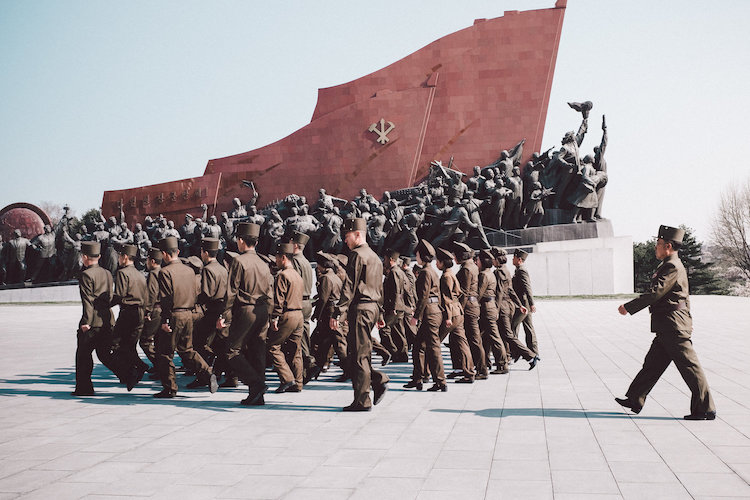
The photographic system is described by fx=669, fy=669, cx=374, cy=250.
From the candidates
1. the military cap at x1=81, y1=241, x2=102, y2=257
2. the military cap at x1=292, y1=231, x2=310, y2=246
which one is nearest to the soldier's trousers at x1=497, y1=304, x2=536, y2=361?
the military cap at x1=292, y1=231, x2=310, y2=246

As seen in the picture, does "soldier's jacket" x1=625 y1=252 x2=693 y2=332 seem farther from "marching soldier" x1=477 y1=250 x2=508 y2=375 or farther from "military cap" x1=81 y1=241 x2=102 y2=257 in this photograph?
"military cap" x1=81 y1=241 x2=102 y2=257

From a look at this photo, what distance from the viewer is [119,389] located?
6.97m

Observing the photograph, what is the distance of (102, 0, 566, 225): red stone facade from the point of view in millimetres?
23438

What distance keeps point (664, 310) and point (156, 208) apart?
2614 cm

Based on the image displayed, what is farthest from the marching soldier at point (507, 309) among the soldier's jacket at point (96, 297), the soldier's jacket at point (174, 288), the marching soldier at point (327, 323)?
the soldier's jacket at point (96, 297)

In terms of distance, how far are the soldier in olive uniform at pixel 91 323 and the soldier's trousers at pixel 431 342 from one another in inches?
121

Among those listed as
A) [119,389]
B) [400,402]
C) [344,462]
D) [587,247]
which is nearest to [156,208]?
[587,247]

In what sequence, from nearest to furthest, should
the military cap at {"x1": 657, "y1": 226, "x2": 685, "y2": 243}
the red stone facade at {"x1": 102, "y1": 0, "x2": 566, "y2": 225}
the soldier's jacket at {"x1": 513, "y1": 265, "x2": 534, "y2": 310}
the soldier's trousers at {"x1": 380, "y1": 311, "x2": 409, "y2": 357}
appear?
the military cap at {"x1": 657, "y1": 226, "x2": 685, "y2": 243} → the soldier's jacket at {"x1": 513, "y1": 265, "x2": 534, "y2": 310} → the soldier's trousers at {"x1": 380, "y1": 311, "x2": 409, "y2": 357} → the red stone facade at {"x1": 102, "y1": 0, "x2": 566, "y2": 225}

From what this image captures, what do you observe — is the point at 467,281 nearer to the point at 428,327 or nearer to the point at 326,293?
the point at 428,327

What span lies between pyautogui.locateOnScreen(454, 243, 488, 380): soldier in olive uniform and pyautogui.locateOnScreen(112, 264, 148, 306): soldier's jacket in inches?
129

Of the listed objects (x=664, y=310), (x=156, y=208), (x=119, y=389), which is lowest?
(x=119, y=389)

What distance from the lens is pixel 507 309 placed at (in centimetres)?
812

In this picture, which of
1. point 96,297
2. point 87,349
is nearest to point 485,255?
point 96,297

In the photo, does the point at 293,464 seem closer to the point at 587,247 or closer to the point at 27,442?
the point at 27,442
